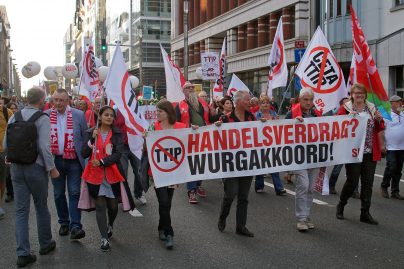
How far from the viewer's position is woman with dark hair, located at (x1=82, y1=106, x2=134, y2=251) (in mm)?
5938

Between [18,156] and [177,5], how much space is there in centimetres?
5045

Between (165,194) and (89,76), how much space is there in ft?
13.8

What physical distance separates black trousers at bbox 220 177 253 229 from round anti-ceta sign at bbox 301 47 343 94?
227 cm

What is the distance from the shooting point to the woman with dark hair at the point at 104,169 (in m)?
5.94

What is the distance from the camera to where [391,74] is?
23.1 meters

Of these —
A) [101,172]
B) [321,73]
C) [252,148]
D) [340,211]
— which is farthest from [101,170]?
[321,73]

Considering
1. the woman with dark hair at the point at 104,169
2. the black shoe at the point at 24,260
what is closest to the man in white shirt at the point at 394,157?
the woman with dark hair at the point at 104,169

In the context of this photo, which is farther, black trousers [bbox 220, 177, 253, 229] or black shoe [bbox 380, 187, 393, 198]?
black shoe [bbox 380, 187, 393, 198]

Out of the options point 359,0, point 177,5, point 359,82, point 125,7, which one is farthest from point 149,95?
point 125,7

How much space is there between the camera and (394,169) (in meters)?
9.21

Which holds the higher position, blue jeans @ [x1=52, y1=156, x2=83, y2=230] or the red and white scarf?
the red and white scarf

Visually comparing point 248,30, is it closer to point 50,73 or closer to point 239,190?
point 50,73

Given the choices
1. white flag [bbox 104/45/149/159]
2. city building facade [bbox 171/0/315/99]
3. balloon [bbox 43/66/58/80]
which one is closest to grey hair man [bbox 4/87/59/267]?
white flag [bbox 104/45/149/159]

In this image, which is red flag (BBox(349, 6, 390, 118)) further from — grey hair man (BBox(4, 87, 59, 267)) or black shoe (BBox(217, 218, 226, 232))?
grey hair man (BBox(4, 87, 59, 267))
